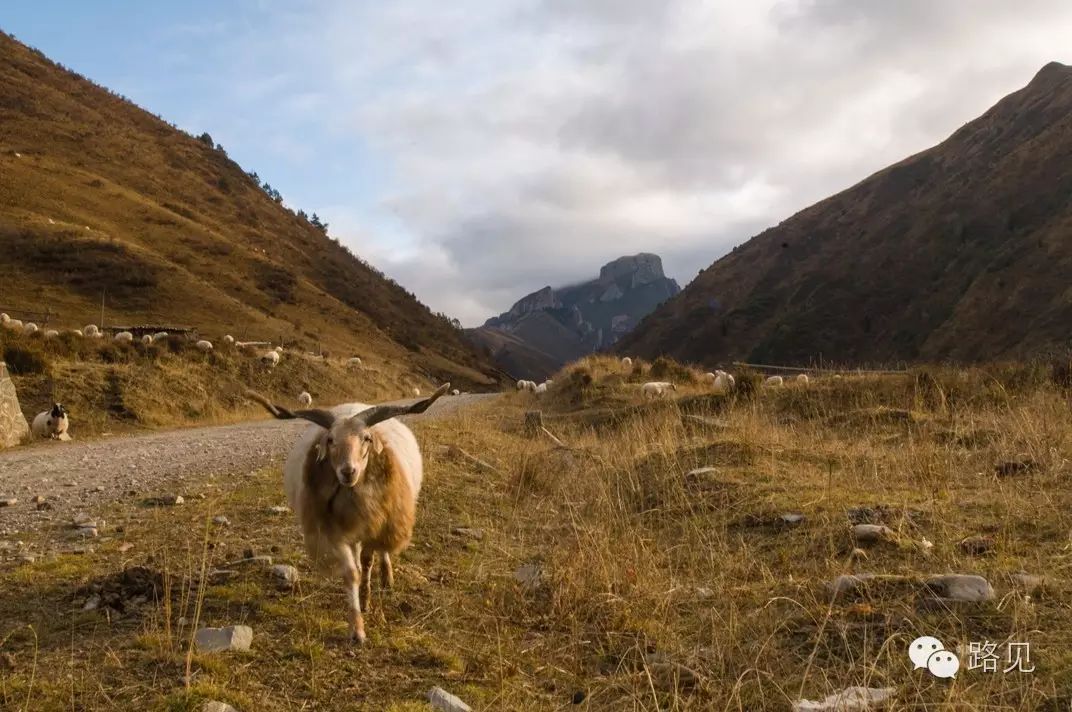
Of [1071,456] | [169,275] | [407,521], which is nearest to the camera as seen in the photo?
[407,521]

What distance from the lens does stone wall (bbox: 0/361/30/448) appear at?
47.6ft

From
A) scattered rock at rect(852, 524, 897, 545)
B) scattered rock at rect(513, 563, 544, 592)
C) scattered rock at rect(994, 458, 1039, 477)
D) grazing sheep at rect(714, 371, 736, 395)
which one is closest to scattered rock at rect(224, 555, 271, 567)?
scattered rock at rect(513, 563, 544, 592)

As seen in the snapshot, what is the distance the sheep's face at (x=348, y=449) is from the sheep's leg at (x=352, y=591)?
1.62ft

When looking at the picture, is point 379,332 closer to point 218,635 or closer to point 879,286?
point 879,286

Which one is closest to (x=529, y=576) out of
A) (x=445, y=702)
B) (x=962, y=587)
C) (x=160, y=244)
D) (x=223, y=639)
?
(x=445, y=702)

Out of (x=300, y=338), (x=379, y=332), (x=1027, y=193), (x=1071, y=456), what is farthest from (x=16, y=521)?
(x=1027, y=193)

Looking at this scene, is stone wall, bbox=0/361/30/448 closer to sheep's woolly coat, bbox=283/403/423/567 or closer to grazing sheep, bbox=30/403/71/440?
grazing sheep, bbox=30/403/71/440

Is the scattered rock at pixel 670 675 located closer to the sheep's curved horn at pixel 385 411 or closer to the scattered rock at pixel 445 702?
the scattered rock at pixel 445 702

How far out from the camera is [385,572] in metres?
6.19

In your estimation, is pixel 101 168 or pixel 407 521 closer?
pixel 407 521

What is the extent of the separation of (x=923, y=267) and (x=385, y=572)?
77485 mm

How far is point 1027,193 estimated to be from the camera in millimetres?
65938

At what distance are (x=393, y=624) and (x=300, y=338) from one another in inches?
1636

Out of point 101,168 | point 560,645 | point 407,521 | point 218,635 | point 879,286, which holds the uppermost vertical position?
point 101,168
